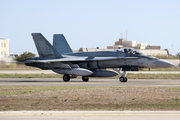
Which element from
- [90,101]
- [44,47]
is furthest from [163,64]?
[90,101]

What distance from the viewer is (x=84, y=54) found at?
2906 cm

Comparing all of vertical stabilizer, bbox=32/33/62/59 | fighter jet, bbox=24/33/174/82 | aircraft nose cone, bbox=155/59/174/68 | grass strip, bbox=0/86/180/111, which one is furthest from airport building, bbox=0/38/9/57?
grass strip, bbox=0/86/180/111

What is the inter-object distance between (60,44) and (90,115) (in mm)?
22914

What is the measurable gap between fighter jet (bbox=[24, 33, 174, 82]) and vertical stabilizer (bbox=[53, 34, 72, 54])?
3126 mm

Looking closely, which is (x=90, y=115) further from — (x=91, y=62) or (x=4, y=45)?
(x=4, y=45)

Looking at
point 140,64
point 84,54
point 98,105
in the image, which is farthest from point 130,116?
point 84,54

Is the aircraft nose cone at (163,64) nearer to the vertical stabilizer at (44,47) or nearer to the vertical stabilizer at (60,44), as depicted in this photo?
the vertical stabilizer at (44,47)

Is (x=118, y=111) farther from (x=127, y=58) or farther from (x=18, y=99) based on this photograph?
(x=127, y=58)

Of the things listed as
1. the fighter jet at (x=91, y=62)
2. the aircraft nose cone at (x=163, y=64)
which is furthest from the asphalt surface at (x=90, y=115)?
the aircraft nose cone at (x=163, y=64)

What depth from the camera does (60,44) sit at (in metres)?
32.8

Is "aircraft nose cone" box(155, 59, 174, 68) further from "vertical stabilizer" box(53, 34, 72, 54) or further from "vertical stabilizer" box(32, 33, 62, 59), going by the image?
"vertical stabilizer" box(53, 34, 72, 54)

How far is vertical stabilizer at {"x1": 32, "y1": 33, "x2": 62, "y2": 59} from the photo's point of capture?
95.4ft

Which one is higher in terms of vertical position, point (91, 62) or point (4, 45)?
point (4, 45)

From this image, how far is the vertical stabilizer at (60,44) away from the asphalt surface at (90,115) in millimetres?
21831
